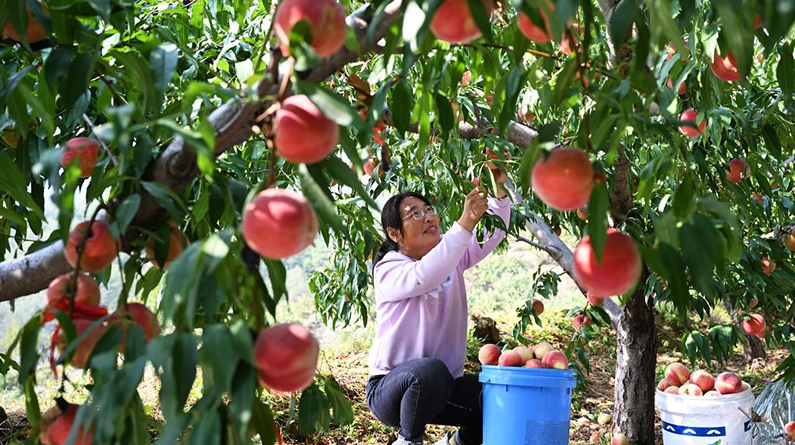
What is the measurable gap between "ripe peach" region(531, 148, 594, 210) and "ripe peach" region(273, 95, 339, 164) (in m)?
0.23

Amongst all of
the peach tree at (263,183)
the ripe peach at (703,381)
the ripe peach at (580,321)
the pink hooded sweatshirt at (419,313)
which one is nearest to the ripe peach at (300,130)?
the peach tree at (263,183)

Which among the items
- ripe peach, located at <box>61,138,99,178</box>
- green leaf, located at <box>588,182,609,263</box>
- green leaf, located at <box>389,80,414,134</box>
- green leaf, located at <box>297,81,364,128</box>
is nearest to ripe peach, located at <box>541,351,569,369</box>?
green leaf, located at <box>389,80,414,134</box>

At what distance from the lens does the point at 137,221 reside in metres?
0.89

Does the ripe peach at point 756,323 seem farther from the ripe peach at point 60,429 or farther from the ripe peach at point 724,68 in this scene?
the ripe peach at point 60,429

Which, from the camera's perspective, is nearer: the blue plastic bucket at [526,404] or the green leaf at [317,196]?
the green leaf at [317,196]

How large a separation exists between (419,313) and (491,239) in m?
0.35

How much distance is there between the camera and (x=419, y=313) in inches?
105

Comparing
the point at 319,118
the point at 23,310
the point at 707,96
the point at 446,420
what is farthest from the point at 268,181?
the point at 23,310

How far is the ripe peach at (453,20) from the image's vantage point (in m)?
0.78

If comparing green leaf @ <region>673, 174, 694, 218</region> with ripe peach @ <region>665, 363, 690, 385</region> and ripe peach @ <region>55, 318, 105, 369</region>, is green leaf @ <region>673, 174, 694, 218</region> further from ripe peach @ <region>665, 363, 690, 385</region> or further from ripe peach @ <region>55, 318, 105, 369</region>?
ripe peach @ <region>665, 363, 690, 385</region>

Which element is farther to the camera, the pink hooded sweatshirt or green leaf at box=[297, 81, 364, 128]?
the pink hooded sweatshirt

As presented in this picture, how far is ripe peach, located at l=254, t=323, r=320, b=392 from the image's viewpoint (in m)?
0.73

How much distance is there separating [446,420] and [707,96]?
160 centimetres

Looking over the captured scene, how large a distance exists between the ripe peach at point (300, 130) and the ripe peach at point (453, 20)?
0.47 feet
